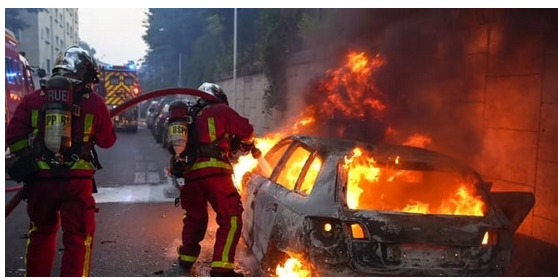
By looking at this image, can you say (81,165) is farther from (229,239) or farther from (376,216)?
(376,216)

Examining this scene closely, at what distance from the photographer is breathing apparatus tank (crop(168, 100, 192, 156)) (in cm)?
446

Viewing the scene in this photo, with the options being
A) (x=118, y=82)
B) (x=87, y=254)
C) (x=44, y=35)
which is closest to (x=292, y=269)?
(x=87, y=254)

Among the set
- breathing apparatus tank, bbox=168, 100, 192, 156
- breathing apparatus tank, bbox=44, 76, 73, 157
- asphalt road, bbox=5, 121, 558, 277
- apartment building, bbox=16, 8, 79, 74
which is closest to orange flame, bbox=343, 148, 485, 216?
asphalt road, bbox=5, 121, 558, 277

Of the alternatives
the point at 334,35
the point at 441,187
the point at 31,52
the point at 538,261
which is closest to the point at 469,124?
the point at 538,261

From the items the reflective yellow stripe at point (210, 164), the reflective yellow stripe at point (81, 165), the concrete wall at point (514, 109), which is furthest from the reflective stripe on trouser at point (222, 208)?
the concrete wall at point (514, 109)

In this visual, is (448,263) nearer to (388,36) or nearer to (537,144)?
(537,144)

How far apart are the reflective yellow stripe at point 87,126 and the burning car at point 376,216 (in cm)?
155

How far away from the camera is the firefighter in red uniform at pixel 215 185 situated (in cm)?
446

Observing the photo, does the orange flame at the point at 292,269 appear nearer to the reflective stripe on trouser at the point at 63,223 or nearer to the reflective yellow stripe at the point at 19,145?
the reflective stripe on trouser at the point at 63,223

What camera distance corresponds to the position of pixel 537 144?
5.91 meters

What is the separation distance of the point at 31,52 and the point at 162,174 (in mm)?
28321

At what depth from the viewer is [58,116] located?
3.55 meters

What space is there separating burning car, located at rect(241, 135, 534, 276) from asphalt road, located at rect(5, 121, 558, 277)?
76 centimetres

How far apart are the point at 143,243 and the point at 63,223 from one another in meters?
2.11
